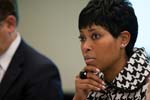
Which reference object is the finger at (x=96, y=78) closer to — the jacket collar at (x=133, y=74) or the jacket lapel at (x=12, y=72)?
the jacket collar at (x=133, y=74)

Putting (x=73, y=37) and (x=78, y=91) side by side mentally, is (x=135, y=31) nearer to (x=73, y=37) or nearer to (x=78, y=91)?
(x=78, y=91)

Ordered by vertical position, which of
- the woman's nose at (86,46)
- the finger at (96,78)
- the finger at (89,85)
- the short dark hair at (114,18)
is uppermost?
the short dark hair at (114,18)

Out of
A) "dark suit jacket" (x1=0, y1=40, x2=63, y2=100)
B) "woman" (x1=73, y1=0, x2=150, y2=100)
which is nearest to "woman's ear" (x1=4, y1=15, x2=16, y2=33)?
"dark suit jacket" (x1=0, y1=40, x2=63, y2=100)

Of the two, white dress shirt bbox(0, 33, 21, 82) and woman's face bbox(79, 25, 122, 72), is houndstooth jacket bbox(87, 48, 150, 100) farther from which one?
white dress shirt bbox(0, 33, 21, 82)

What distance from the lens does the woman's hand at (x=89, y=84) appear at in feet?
4.91

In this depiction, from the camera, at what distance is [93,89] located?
1534 millimetres

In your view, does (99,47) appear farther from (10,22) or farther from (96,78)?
(10,22)

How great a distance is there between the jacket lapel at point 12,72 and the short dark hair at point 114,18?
1.01 feet

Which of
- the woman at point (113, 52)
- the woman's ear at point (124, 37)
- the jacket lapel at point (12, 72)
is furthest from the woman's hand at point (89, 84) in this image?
the jacket lapel at point (12, 72)

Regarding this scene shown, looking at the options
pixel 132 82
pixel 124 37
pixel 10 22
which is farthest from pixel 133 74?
pixel 10 22

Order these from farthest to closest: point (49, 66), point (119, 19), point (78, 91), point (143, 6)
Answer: point (143, 6) → point (78, 91) → point (119, 19) → point (49, 66)

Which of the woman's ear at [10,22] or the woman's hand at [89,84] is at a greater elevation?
the woman's ear at [10,22]

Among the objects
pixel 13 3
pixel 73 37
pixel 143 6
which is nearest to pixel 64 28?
pixel 73 37

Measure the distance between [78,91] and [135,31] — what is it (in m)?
0.40
